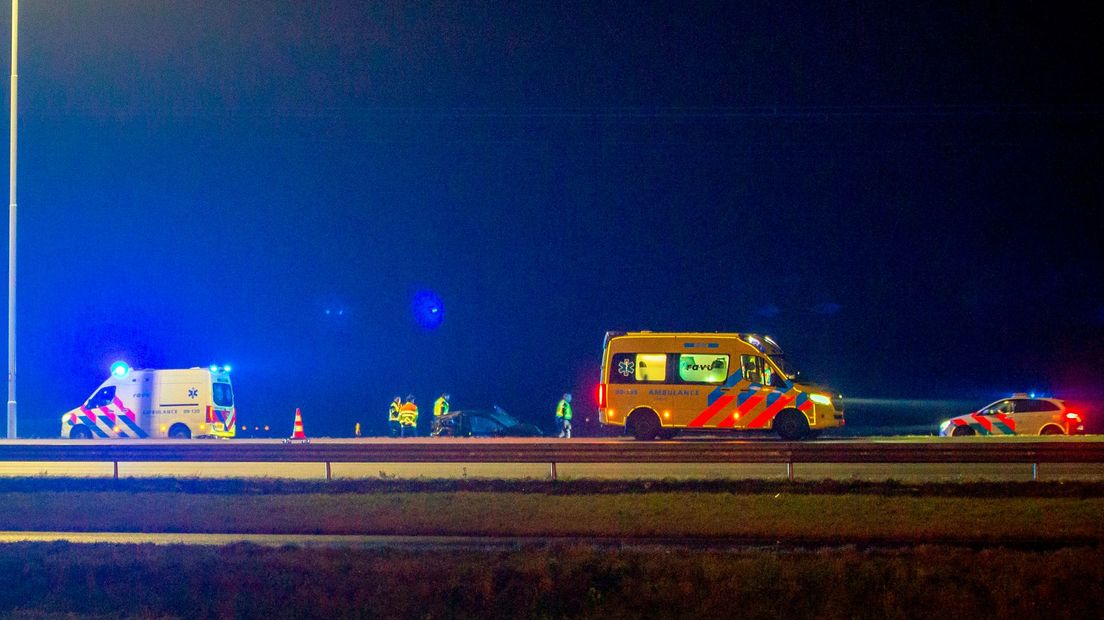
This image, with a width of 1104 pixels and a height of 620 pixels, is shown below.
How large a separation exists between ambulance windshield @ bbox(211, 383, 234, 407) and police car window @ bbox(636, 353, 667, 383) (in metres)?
12.3

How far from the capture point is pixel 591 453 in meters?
17.4

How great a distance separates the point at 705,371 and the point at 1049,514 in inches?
372

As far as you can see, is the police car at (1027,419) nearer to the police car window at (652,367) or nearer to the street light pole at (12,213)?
the police car window at (652,367)

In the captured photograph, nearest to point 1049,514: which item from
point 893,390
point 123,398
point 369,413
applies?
point 123,398

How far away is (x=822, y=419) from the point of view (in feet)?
73.6

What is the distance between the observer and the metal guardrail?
55.5ft

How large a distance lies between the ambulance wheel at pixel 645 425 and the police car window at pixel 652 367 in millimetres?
706

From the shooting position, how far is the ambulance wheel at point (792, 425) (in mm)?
22375

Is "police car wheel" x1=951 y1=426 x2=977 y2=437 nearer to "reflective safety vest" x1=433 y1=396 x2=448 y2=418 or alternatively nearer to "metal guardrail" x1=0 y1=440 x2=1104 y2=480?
"metal guardrail" x1=0 y1=440 x2=1104 y2=480

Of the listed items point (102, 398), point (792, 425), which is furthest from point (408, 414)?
point (792, 425)

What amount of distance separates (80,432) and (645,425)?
52.5 feet

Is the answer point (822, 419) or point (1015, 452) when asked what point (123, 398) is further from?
point (1015, 452)

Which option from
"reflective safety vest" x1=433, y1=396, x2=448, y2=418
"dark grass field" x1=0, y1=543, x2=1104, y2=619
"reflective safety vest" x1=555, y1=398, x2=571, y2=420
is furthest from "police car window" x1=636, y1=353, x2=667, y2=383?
"dark grass field" x1=0, y1=543, x2=1104, y2=619

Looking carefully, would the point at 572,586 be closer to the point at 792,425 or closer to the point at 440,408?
the point at 792,425
